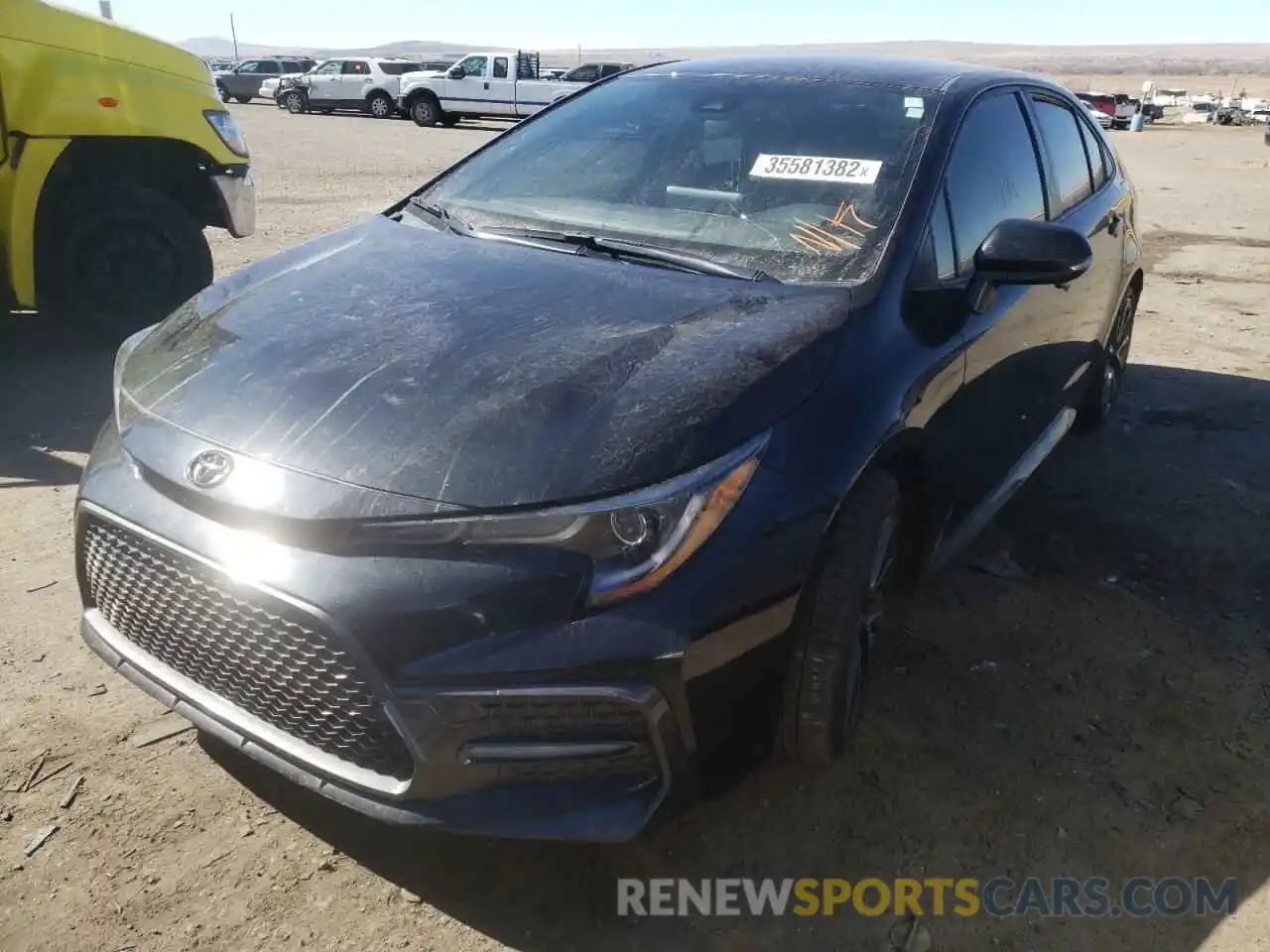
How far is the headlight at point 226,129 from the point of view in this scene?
18.4 feet

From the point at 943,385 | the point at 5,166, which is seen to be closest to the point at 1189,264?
the point at 943,385

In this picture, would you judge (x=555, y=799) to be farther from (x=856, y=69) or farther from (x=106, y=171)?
(x=106, y=171)

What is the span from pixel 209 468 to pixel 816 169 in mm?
1788

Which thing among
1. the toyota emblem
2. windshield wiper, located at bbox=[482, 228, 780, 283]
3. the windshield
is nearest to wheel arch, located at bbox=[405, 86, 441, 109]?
the windshield

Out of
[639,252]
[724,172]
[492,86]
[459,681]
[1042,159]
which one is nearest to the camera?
[459,681]

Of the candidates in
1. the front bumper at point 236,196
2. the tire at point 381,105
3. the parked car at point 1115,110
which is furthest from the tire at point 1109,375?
the parked car at point 1115,110

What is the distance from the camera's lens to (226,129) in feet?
18.8

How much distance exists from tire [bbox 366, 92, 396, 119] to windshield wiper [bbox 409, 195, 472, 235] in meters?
27.1

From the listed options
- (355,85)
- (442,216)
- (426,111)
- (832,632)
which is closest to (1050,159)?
(442,216)

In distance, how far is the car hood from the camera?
6.23ft

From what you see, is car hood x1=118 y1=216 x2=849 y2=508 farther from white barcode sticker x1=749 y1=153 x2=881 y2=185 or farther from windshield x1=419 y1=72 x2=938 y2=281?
white barcode sticker x1=749 y1=153 x2=881 y2=185

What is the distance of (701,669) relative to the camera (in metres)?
1.85

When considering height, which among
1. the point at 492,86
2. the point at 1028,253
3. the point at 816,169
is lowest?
the point at 492,86

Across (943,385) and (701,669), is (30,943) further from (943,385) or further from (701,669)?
(943,385)
